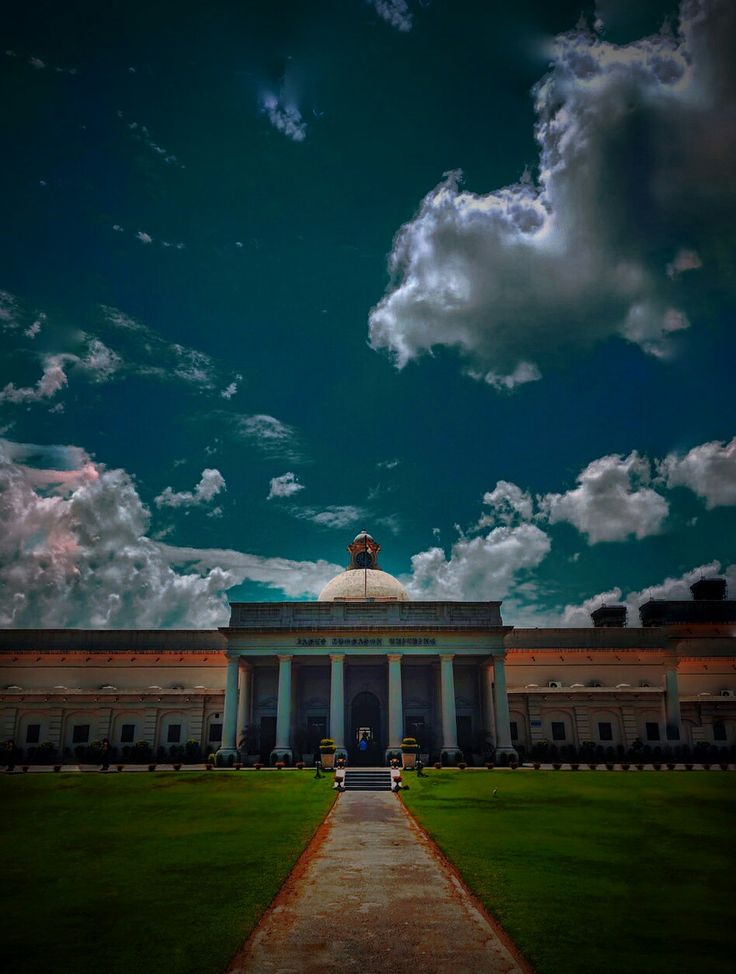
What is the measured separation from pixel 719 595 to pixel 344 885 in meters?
67.0

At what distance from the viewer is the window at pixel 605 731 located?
4709 centimetres

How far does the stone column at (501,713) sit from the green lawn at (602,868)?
51.7 ft

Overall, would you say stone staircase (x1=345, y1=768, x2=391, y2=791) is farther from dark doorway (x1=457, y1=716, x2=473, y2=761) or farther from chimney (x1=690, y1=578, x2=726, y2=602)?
chimney (x1=690, y1=578, x2=726, y2=602)

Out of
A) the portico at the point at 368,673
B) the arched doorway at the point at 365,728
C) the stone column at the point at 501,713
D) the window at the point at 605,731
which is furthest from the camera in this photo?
the window at the point at 605,731

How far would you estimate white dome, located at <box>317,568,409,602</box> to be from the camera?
54125 millimetres

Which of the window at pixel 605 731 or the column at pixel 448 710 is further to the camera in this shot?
the window at pixel 605 731

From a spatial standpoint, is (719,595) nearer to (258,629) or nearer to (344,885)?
(258,629)

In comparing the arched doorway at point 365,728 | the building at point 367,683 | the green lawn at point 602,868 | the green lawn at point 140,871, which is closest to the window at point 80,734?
the building at point 367,683

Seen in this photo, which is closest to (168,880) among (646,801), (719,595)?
(646,801)

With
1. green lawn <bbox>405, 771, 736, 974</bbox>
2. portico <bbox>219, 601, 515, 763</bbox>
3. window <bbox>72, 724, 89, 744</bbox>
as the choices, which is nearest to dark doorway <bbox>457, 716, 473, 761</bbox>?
portico <bbox>219, 601, 515, 763</bbox>

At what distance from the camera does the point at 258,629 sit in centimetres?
4391

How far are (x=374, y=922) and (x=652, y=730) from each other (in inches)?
1736

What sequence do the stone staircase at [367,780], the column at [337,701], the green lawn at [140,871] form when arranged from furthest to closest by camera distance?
the column at [337,701]
the stone staircase at [367,780]
the green lawn at [140,871]

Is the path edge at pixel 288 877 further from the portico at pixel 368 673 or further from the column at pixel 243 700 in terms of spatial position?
the column at pixel 243 700
